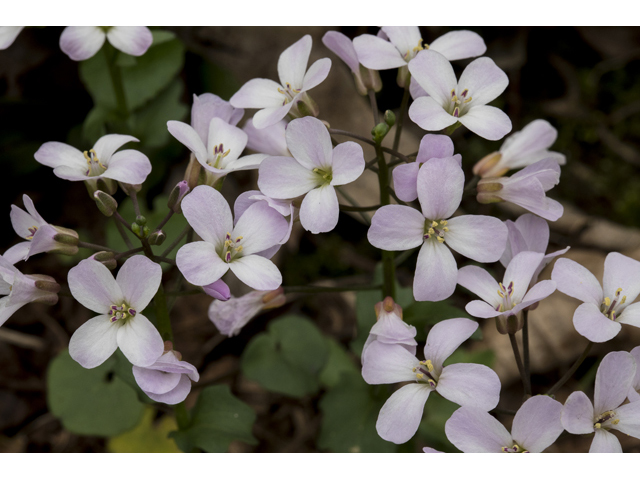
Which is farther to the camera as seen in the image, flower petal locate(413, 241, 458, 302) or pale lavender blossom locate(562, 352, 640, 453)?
flower petal locate(413, 241, 458, 302)

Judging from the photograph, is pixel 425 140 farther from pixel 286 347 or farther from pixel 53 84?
pixel 53 84

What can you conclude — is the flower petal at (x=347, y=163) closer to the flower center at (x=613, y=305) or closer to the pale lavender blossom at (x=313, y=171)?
the pale lavender blossom at (x=313, y=171)

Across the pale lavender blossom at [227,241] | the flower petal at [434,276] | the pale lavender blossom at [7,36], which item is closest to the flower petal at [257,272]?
the pale lavender blossom at [227,241]

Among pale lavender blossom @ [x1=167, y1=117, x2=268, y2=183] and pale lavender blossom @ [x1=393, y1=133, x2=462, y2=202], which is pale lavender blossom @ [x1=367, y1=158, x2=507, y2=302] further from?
pale lavender blossom @ [x1=167, y1=117, x2=268, y2=183]

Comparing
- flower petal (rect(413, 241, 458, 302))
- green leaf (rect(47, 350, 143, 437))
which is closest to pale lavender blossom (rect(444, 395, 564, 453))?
flower petal (rect(413, 241, 458, 302))

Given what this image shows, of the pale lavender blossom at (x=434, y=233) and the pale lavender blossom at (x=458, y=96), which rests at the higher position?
the pale lavender blossom at (x=458, y=96)

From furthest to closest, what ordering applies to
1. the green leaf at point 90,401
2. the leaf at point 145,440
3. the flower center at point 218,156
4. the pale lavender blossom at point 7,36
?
the leaf at point 145,440 < the green leaf at point 90,401 < the pale lavender blossom at point 7,36 < the flower center at point 218,156

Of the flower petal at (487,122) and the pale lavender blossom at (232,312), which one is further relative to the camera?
the pale lavender blossom at (232,312)
